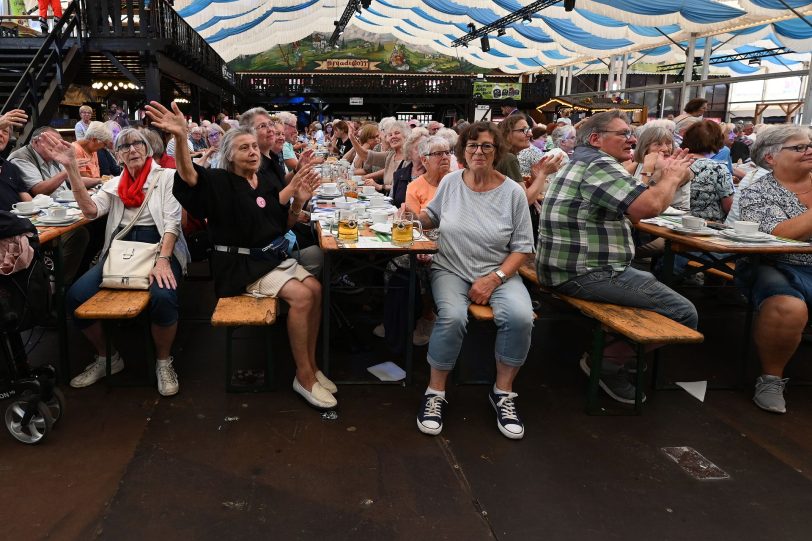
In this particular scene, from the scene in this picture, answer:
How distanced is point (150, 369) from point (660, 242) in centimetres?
380

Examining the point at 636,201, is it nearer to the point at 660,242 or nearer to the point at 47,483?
the point at 660,242

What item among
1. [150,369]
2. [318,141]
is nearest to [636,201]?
[150,369]

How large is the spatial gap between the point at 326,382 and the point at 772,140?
2.97m

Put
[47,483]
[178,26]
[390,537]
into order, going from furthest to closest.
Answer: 1. [178,26]
2. [47,483]
3. [390,537]

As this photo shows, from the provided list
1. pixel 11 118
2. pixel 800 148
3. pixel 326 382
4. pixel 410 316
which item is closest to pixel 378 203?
pixel 410 316

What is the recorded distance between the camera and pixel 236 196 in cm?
314

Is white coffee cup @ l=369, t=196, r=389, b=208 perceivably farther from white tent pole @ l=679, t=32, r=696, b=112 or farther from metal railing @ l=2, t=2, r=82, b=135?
white tent pole @ l=679, t=32, r=696, b=112

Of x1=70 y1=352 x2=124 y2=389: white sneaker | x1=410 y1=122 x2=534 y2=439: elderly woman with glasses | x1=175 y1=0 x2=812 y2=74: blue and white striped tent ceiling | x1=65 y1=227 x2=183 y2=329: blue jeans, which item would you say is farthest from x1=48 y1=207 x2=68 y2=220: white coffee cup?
x1=175 y1=0 x2=812 y2=74: blue and white striped tent ceiling

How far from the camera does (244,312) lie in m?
2.96

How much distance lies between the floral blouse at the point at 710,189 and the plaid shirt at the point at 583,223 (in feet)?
5.76

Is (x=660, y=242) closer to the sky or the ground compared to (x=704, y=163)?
closer to the ground

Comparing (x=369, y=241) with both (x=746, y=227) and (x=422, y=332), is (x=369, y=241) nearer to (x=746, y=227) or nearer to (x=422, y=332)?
(x=422, y=332)

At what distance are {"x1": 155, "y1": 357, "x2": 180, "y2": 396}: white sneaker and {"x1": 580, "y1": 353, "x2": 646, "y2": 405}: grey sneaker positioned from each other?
94.0 inches

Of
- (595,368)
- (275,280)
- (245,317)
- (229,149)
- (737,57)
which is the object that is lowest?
(595,368)
